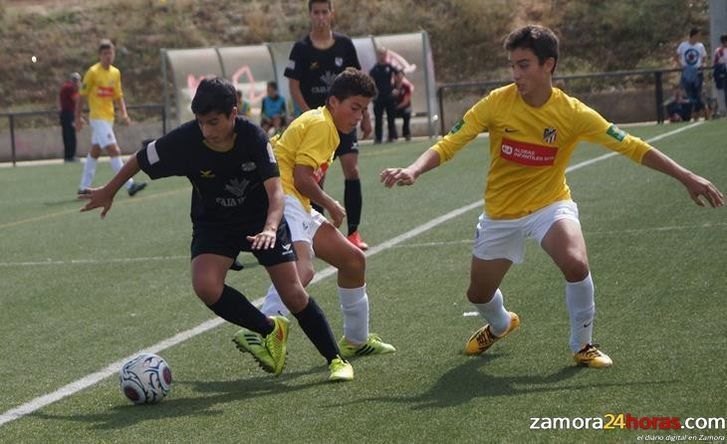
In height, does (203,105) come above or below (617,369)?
above

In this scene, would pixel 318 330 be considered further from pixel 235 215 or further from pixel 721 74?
pixel 721 74

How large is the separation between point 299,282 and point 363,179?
11582mm

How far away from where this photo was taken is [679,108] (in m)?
28.7

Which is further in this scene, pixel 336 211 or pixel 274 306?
pixel 274 306

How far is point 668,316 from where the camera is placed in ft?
23.9

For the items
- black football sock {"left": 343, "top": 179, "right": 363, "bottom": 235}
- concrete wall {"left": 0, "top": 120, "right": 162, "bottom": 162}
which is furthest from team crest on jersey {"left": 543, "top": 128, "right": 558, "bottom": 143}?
concrete wall {"left": 0, "top": 120, "right": 162, "bottom": 162}

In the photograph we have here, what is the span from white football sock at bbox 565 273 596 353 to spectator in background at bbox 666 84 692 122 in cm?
2286

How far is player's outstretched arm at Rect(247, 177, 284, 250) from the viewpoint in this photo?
611 centimetres

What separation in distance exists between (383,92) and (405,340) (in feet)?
73.8

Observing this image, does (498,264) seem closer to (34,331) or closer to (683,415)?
(683,415)

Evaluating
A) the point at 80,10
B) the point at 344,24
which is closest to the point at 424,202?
the point at 344,24

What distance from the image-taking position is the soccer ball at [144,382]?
6262mm

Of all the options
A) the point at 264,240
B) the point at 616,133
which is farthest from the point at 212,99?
the point at 616,133

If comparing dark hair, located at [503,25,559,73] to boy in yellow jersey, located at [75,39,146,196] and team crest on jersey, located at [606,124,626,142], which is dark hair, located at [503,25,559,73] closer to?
team crest on jersey, located at [606,124,626,142]
